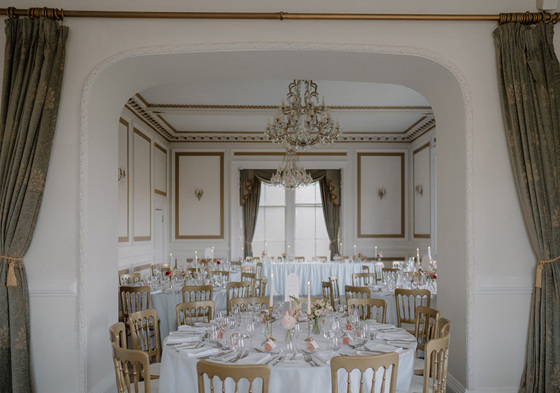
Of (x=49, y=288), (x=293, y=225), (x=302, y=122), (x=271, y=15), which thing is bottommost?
(x=49, y=288)

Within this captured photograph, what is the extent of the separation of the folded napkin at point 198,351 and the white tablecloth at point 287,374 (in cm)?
4

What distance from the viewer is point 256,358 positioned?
323cm

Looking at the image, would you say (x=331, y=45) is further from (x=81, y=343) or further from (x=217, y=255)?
(x=217, y=255)

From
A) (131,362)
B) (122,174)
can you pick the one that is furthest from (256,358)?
(122,174)

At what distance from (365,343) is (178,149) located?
9587mm

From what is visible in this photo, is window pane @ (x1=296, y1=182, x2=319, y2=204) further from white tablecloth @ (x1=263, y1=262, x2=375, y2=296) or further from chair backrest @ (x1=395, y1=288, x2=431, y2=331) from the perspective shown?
chair backrest @ (x1=395, y1=288, x2=431, y2=331)

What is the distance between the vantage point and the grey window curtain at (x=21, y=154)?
4043 mm

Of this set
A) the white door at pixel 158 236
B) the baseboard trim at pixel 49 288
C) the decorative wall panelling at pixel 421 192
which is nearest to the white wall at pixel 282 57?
the baseboard trim at pixel 49 288

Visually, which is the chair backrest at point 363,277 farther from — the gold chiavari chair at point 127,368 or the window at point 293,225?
the window at point 293,225

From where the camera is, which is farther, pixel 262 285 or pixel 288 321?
pixel 262 285

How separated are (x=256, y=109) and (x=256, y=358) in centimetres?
707

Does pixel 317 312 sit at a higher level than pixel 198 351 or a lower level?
higher

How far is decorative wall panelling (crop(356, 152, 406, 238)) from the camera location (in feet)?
40.6

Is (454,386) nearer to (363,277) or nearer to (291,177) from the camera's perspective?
(363,277)
